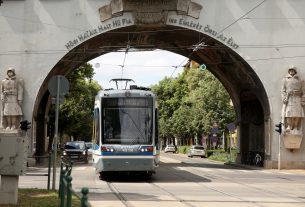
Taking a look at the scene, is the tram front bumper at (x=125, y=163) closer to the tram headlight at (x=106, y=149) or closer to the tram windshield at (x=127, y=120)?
the tram headlight at (x=106, y=149)

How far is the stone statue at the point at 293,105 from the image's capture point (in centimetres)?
3112

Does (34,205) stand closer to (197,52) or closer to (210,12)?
(210,12)

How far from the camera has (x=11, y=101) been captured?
31.8m

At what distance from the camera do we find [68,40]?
33.2 meters

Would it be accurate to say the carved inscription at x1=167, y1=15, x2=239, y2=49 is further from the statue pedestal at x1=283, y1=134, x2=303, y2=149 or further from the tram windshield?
the tram windshield

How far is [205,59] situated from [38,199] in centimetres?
2866

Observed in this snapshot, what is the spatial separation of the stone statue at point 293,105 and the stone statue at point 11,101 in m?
14.1

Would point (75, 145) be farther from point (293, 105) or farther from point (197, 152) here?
point (197, 152)

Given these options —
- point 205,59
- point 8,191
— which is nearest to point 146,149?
point 8,191

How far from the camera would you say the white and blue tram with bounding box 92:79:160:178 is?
20.2m

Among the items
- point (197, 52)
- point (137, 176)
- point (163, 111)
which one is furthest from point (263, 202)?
point (163, 111)

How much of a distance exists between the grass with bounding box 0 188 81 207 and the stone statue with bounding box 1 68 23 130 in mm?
16876

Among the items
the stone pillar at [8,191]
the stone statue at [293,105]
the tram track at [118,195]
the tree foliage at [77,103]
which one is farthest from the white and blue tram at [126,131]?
the tree foliage at [77,103]

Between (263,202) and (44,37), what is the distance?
21.6 m
